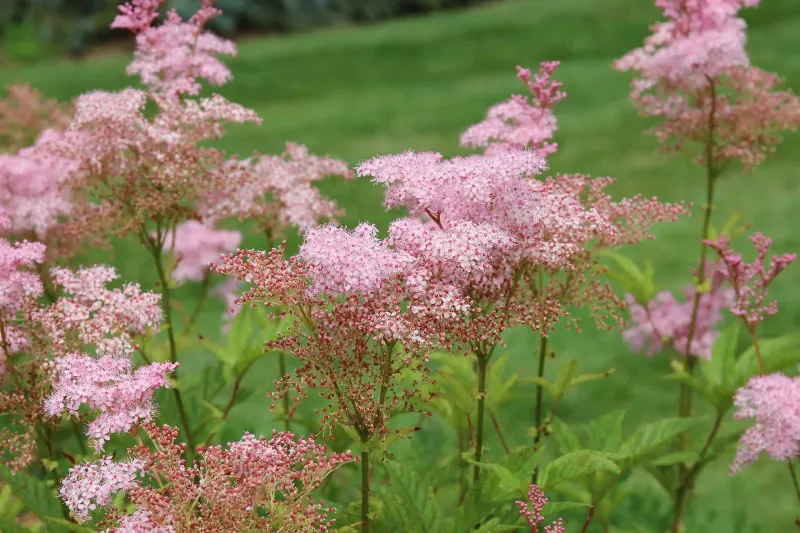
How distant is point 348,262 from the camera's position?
6.68 ft

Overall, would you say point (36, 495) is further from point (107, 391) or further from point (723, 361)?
point (723, 361)

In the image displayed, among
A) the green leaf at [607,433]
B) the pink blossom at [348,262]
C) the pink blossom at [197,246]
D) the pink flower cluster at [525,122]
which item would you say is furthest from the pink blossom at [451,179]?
the pink blossom at [197,246]

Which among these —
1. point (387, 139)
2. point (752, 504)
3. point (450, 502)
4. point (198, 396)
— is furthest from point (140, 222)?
point (387, 139)

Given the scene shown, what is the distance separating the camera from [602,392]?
16.8 feet

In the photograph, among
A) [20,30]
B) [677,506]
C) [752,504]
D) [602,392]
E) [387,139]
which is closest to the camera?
[677,506]

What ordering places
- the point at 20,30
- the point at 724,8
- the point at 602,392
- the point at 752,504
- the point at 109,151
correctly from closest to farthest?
1. the point at 109,151
2. the point at 724,8
3. the point at 752,504
4. the point at 602,392
5. the point at 20,30

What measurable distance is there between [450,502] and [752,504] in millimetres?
1326

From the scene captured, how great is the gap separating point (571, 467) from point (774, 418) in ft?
2.01

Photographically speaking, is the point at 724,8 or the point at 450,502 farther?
the point at 450,502

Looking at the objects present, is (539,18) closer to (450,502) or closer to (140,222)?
(450,502)

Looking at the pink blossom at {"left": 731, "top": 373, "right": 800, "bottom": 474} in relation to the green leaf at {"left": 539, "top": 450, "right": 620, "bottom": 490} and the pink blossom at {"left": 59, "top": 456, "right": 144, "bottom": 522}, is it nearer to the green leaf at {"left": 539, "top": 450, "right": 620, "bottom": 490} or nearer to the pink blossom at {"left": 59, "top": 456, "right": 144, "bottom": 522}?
the green leaf at {"left": 539, "top": 450, "right": 620, "bottom": 490}

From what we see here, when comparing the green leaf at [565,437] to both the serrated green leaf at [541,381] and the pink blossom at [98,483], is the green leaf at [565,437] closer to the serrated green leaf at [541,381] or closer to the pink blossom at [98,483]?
the serrated green leaf at [541,381]

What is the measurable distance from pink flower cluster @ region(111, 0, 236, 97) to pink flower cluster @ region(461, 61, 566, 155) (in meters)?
0.92

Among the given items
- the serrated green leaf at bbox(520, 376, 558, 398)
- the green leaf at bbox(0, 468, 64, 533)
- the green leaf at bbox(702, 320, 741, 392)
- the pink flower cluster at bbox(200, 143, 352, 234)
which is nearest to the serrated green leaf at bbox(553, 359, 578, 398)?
the serrated green leaf at bbox(520, 376, 558, 398)
